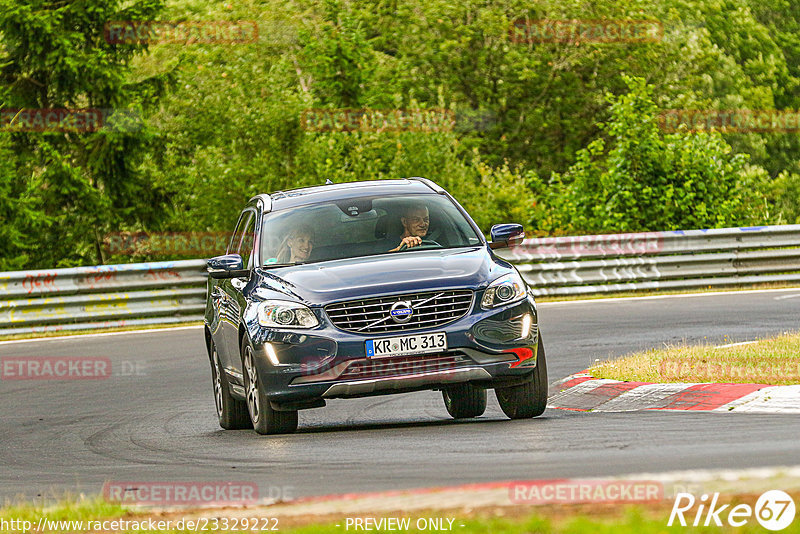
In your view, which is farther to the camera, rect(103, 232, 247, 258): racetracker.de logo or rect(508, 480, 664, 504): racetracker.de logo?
rect(103, 232, 247, 258): racetracker.de logo

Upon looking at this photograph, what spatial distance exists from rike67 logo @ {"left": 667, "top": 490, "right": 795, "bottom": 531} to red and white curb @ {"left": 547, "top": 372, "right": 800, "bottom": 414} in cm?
385

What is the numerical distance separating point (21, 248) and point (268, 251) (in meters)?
20.2

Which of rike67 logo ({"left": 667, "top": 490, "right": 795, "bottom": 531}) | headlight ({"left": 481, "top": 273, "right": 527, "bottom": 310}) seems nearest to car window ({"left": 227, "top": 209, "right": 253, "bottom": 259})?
headlight ({"left": 481, "top": 273, "right": 527, "bottom": 310})

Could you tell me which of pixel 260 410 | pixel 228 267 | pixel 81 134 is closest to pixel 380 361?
pixel 260 410

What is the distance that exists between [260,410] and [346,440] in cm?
84

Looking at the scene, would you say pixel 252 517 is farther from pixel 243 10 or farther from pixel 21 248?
pixel 243 10

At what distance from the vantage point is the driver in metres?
10.3

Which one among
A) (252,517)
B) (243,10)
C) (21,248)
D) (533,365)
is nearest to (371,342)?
(533,365)

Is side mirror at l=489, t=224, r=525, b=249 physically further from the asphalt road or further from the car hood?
the asphalt road

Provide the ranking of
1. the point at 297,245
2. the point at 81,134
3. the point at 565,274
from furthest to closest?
the point at 81,134, the point at 565,274, the point at 297,245

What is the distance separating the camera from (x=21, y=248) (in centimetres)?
2938

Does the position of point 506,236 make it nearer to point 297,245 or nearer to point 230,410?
point 297,245

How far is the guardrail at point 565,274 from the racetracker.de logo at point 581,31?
91.5 feet

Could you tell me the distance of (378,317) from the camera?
9.11 metres
